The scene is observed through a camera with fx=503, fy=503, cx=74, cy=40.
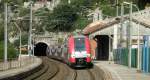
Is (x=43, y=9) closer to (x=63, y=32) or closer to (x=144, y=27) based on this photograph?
(x=63, y=32)

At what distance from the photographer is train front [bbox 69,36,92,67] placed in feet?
166

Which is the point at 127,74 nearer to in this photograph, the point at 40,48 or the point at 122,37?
the point at 122,37

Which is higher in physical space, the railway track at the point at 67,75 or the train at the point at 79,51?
the train at the point at 79,51

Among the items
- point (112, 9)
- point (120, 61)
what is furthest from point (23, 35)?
point (120, 61)

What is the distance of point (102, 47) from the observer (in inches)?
3465

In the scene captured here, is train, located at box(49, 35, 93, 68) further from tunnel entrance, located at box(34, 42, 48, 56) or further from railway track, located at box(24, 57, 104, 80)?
tunnel entrance, located at box(34, 42, 48, 56)

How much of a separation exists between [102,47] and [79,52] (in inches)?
1484

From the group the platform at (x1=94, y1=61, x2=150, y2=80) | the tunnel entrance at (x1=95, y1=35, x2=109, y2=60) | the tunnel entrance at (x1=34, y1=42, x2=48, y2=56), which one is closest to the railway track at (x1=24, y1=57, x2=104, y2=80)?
the platform at (x1=94, y1=61, x2=150, y2=80)

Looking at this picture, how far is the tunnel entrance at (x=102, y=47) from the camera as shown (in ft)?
284

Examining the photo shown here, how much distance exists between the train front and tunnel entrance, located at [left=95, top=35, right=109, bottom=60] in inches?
1369

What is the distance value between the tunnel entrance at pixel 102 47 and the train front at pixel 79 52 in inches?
1369

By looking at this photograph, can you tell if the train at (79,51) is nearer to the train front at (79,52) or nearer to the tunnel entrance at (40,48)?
the train front at (79,52)

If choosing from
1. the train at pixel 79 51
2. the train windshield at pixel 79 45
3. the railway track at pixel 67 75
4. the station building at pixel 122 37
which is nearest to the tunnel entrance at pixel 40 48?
the station building at pixel 122 37

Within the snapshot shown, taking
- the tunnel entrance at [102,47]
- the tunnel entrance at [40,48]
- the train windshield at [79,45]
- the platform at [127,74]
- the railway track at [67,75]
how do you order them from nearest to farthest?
the platform at [127,74] → the railway track at [67,75] → the train windshield at [79,45] → the tunnel entrance at [102,47] → the tunnel entrance at [40,48]
